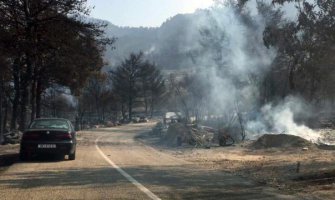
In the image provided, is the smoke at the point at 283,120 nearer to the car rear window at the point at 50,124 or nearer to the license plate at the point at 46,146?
the car rear window at the point at 50,124

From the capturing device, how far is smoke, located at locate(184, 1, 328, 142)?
42844mm

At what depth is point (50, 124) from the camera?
61.4ft

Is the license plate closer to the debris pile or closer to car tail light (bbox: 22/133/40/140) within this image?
car tail light (bbox: 22/133/40/140)

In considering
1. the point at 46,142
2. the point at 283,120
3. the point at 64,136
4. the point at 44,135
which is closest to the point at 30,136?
the point at 44,135

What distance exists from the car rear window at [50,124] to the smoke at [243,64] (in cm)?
2222

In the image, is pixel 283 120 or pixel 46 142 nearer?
pixel 46 142

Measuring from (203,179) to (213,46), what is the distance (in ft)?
130

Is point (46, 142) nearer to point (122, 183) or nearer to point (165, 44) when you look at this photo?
point (122, 183)

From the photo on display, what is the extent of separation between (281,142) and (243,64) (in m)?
20.1

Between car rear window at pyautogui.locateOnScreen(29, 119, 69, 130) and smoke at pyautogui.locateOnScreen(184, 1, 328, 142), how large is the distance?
22.2m

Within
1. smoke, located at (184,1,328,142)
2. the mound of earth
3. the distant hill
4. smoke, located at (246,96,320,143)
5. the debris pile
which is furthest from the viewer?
the distant hill

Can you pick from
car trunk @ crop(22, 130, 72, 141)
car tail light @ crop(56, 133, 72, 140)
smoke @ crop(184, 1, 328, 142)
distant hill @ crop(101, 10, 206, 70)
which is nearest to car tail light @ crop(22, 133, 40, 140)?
car trunk @ crop(22, 130, 72, 141)

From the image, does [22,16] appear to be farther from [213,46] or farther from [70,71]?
[213,46]

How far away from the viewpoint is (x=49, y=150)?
17547 millimetres
